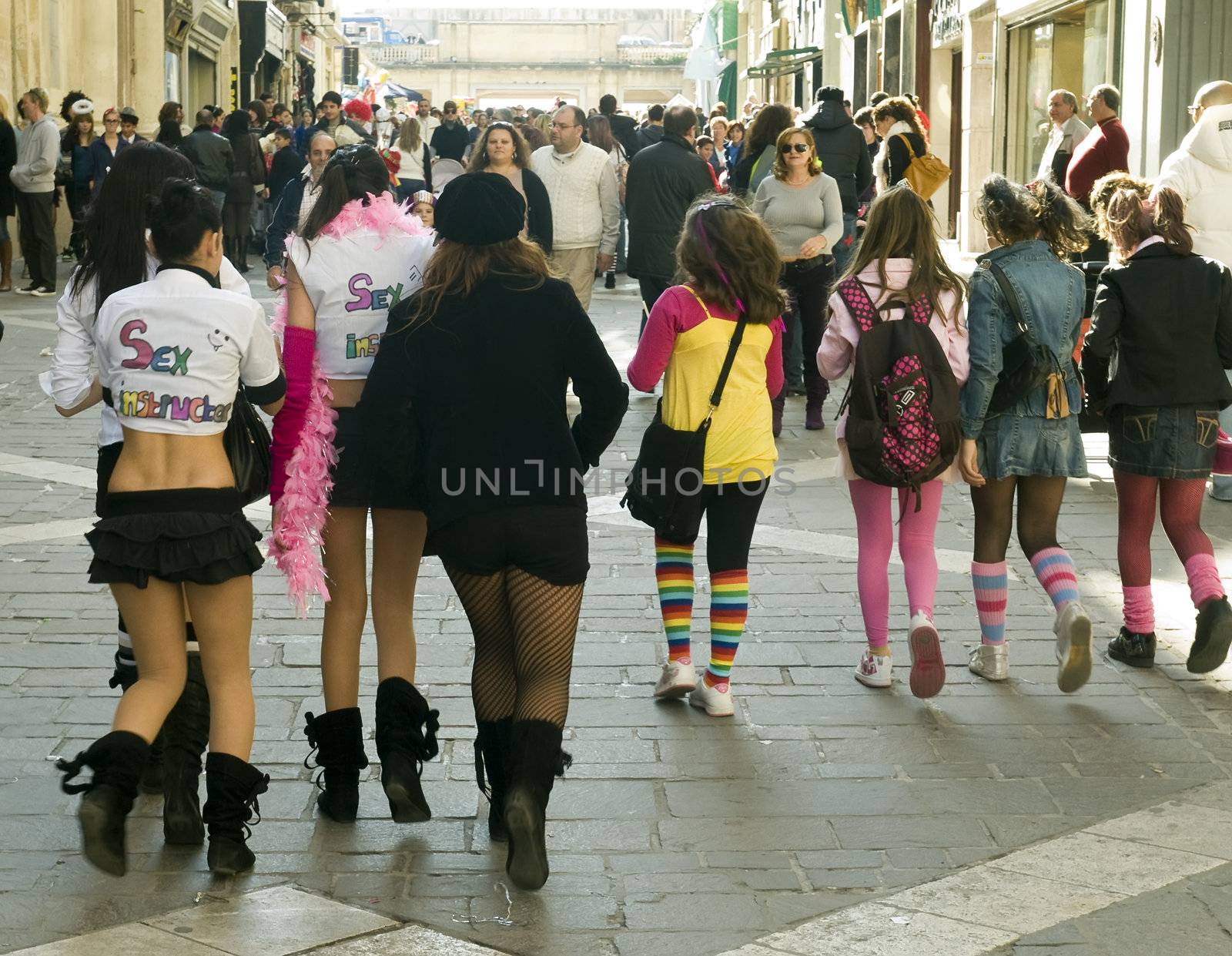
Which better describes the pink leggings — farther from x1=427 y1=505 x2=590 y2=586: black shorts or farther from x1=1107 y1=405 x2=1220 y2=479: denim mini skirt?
x1=427 y1=505 x2=590 y2=586: black shorts

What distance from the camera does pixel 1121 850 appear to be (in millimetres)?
4328

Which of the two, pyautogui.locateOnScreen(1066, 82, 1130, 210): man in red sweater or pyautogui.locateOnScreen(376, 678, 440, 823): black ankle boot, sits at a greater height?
pyautogui.locateOnScreen(1066, 82, 1130, 210): man in red sweater

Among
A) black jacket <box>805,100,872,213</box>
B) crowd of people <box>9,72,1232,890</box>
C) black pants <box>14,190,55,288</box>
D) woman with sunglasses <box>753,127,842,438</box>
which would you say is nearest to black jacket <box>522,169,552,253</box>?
woman with sunglasses <box>753,127,842,438</box>

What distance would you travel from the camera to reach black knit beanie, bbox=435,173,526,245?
404 centimetres

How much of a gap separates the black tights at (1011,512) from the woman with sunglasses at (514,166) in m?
5.06

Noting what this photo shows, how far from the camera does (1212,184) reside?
9.25 metres

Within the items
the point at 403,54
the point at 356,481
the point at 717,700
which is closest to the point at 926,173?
the point at 717,700

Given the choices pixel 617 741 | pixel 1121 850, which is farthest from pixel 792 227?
pixel 1121 850

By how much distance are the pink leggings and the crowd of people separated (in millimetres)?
11

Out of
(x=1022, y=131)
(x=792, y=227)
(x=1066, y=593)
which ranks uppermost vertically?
(x=1022, y=131)

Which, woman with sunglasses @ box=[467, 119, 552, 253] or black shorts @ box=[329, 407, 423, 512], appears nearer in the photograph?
black shorts @ box=[329, 407, 423, 512]

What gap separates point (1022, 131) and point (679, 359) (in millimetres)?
17375

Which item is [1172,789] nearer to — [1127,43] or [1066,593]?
[1066,593]

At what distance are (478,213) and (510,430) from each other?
1.64 feet
